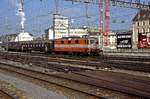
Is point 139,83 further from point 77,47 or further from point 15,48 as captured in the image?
point 15,48

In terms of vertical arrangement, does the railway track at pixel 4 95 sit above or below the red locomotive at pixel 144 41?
below

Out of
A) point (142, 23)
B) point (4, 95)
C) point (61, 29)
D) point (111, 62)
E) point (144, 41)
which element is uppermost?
point (142, 23)

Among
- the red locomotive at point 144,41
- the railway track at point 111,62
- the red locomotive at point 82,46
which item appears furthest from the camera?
the red locomotive at point 144,41

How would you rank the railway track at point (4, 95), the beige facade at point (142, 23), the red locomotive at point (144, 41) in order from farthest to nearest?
the beige facade at point (142, 23)
the red locomotive at point (144, 41)
the railway track at point (4, 95)

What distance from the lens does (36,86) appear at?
19266mm

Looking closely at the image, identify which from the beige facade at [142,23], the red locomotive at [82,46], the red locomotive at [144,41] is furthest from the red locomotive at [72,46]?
the beige facade at [142,23]

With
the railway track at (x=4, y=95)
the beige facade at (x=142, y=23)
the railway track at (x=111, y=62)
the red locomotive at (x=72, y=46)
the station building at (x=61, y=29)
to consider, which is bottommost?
the railway track at (x=4, y=95)

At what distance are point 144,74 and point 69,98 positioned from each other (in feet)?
32.5

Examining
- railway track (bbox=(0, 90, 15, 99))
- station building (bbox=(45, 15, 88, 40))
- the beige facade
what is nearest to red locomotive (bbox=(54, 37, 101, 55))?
station building (bbox=(45, 15, 88, 40))

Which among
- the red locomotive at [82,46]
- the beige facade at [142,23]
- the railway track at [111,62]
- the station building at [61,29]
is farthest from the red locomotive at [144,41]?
the beige facade at [142,23]

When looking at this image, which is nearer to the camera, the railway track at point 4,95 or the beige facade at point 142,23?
the railway track at point 4,95

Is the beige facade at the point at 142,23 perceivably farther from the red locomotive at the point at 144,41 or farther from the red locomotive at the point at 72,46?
the red locomotive at the point at 72,46

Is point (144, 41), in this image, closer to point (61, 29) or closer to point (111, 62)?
point (61, 29)

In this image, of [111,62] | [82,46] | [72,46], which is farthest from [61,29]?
[111,62]
